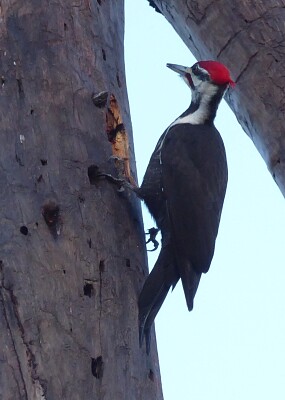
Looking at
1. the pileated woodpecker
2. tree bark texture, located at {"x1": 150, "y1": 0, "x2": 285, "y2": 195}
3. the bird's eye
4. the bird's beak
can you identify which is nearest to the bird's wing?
the pileated woodpecker

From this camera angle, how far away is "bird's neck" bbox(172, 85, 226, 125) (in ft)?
13.9

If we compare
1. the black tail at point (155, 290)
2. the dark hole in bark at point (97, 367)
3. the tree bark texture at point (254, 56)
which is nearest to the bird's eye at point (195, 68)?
the tree bark texture at point (254, 56)

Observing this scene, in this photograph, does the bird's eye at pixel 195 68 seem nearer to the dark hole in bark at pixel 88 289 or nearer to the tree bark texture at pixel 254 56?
the tree bark texture at pixel 254 56

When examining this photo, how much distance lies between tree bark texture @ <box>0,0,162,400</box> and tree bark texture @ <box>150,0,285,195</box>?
1.52 feet

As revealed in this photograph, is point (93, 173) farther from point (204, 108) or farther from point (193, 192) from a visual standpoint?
point (204, 108)

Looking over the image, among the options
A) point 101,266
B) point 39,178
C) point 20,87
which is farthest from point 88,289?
point 20,87

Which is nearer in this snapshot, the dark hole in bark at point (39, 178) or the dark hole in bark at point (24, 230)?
the dark hole in bark at point (24, 230)

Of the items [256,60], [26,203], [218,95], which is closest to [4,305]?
[26,203]

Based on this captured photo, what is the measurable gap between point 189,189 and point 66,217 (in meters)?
0.87

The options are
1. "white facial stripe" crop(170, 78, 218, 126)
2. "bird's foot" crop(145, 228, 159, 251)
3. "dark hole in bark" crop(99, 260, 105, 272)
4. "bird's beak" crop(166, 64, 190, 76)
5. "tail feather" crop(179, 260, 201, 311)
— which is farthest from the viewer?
"bird's beak" crop(166, 64, 190, 76)

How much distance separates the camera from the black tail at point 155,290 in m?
3.05

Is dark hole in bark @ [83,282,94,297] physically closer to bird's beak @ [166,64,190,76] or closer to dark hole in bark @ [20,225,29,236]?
dark hole in bark @ [20,225,29,236]

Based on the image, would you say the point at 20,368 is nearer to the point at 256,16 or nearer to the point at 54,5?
the point at 54,5

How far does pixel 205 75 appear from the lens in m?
4.23
